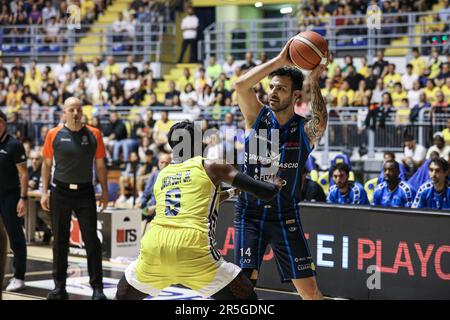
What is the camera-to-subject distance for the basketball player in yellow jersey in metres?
5.92

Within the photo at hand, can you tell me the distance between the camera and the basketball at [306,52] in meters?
6.80

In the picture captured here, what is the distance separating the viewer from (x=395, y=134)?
1762 centimetres

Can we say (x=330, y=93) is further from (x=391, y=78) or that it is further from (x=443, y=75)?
(x=443, y=75)

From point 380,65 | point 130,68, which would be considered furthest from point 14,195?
point 130,68

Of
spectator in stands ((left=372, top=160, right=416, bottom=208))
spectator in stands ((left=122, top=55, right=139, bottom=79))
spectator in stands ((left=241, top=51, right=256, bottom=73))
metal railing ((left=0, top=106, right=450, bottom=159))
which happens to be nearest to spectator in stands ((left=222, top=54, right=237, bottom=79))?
spectator in stands ((left=241, top=51, right=256, bottom=73))

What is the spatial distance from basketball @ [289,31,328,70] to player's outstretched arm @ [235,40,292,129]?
0.16 ft

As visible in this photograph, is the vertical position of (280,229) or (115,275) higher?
(280,229)

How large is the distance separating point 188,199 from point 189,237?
284mm

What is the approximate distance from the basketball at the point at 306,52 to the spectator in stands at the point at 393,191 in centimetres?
399

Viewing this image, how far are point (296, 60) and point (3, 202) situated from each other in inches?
187

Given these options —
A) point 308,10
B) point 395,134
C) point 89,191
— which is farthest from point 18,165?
point 308,10

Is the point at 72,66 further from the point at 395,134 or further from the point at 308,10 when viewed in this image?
the point at 395,134

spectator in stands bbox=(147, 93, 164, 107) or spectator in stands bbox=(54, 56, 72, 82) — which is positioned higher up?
spectator in stands bbox=(54, 56, 72, 82)

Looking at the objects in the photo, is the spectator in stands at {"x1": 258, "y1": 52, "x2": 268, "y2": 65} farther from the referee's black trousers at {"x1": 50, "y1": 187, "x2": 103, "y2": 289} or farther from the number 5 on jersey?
the number 5 on jersey
